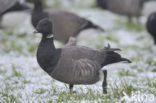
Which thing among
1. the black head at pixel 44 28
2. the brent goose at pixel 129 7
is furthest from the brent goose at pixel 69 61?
the brent goose at pixel 129 7

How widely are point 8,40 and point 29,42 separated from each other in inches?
26.7

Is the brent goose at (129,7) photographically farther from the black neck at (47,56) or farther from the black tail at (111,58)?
the black neck at (47,56)

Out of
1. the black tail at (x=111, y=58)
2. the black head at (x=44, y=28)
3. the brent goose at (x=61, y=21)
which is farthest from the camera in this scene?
the brent goose at (x=61, y=21)

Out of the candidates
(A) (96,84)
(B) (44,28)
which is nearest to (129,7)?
(A) (96,84)

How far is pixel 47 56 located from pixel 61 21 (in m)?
4.25

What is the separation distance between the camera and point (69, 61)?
530 centimetres

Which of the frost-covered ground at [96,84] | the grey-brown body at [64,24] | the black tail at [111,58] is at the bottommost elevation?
the frost-covered ground at [96,84]

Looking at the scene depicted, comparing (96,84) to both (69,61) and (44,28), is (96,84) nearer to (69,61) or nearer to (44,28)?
(69,61)

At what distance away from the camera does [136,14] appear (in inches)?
556

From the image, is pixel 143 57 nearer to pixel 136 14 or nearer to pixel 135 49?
pixel 135 49

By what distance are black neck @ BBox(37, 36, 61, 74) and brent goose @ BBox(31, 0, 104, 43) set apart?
3.93 m

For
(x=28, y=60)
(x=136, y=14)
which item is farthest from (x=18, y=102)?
(x=136, y=14)

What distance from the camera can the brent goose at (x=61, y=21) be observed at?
30.5ft

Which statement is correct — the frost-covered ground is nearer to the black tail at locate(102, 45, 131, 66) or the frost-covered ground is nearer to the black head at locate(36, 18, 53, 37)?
the black tail at locate(102, 45, 131, 66)
